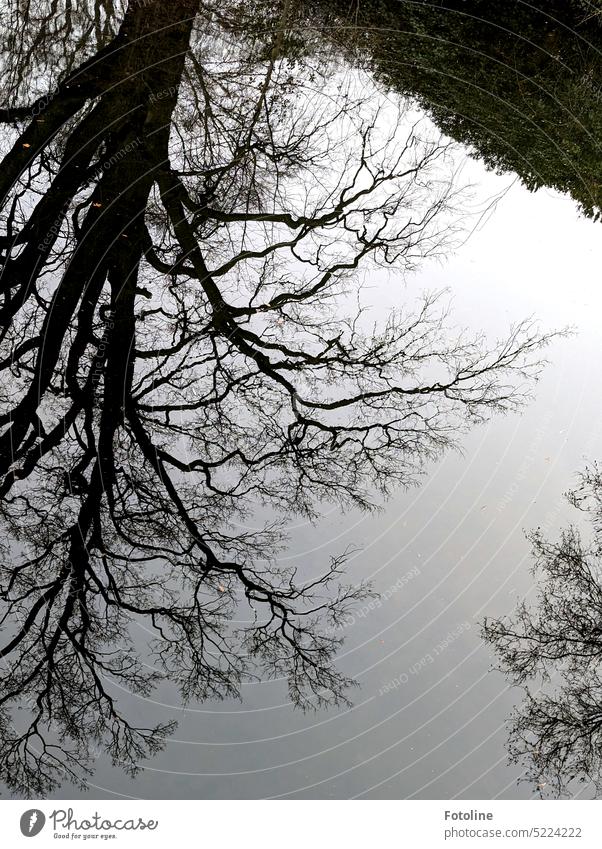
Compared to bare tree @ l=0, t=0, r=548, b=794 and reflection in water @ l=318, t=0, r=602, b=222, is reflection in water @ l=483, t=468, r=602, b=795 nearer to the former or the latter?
bare tree @ l=0, t=0, r=548, b=794

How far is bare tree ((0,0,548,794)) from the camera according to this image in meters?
3.22

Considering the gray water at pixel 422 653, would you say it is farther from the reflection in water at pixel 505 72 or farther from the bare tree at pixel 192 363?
the reflection in water at pixel 505 72

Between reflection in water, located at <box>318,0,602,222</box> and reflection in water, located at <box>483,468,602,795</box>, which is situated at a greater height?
reflection in water, located at <box>318,0,602,222</box>

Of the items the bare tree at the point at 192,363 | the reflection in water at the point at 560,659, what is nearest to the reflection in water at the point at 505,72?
the bare tree at the point at 192,363

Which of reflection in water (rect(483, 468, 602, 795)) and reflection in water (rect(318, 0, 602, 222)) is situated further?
reflection in water (rect(318, 0, 602, 222))

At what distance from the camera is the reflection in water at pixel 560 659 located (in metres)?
3.08

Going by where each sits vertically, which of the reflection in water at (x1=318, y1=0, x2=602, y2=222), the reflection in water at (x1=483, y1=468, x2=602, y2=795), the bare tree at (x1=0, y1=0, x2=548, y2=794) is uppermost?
the reflection in water at (x1=318, y1=0, x2=602, y2=222)

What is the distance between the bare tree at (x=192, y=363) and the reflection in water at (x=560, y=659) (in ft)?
2.79

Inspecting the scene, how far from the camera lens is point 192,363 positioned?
3961mm

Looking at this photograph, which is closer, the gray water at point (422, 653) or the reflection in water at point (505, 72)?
the gray water at point (422, 653)

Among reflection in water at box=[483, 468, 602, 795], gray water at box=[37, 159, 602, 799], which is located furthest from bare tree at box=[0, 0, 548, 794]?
reflection in water at box=[483, 468, 602, 795]

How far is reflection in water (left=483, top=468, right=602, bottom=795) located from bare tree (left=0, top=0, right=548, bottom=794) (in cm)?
85

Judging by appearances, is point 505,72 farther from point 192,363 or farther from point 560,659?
point 560,659

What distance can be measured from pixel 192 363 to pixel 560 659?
264cm
